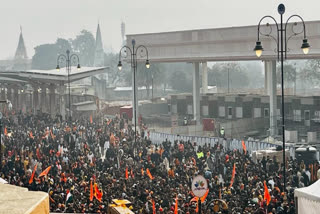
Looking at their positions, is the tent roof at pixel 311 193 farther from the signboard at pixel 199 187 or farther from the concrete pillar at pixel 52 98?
the concrete pillar at pixel 52 98

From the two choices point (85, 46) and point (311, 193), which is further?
point (85, 46)

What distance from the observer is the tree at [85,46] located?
19512cm

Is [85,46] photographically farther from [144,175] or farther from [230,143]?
[144,175]

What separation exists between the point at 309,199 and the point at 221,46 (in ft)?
101

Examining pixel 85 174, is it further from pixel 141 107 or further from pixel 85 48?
pixel 85 48

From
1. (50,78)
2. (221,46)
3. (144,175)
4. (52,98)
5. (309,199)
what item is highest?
(221,46)

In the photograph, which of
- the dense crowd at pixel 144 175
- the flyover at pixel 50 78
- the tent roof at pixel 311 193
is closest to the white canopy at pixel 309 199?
the tent roof at pixel 311 193

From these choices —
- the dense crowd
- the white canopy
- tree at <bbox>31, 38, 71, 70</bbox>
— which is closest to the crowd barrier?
the dense crowd

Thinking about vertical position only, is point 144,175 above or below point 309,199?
below

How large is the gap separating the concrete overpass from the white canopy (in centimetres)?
2346

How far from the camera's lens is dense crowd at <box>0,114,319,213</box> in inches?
635

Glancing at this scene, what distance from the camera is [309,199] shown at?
13.0 meters

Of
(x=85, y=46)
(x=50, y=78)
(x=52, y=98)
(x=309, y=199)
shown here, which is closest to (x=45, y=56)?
(x=85, y=46)

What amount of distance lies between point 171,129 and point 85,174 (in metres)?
19.1
